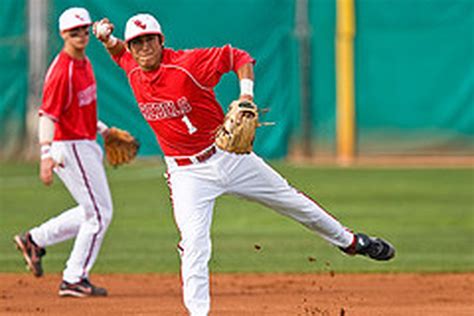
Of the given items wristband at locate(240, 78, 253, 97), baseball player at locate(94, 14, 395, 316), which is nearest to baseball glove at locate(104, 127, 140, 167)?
baseball player at locate(94, 14, 395, 316)

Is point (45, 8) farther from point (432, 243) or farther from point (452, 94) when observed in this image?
point (432, 243)

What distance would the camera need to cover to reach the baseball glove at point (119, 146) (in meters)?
9.40

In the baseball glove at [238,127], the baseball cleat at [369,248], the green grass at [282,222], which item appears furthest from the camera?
the green grass at [282,222]

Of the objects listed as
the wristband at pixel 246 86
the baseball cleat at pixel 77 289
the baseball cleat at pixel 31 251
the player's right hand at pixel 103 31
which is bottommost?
the baseball cleat at pixel 77 289

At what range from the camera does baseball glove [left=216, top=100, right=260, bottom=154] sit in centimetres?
682

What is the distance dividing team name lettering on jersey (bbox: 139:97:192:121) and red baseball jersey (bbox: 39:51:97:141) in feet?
5.38

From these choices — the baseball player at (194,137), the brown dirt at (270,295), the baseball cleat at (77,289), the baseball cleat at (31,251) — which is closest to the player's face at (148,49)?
the baseball player at (194,137)

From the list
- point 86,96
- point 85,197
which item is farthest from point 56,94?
point 85,197

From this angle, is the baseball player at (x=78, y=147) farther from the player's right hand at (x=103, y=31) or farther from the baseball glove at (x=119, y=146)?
the player's right hand at (x=103, y=31)

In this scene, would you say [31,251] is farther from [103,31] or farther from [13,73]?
[13,73]

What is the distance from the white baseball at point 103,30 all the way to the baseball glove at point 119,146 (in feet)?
5.31

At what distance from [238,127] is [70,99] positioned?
2435 millimetres

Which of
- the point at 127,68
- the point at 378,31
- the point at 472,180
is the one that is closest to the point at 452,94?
the point at 378,31

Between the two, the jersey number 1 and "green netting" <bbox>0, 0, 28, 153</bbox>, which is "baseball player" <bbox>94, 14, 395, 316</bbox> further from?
"green netting" <bbox>0, 0, 28, 153</bbox>
